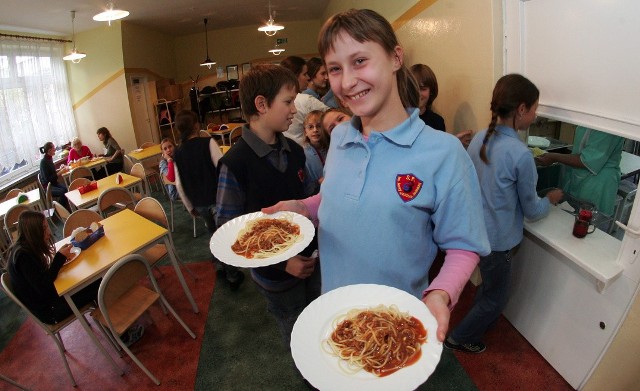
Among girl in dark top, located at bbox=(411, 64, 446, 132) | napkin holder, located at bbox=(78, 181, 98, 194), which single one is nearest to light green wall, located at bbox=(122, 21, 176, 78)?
napkin holder, located at bbox=(78, 181, 98, 194)

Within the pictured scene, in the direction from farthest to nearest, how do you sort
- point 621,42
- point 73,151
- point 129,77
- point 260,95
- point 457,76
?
1. point 129,77
2. point 73,151
3. point 457,76
4. point 260,95
5. point 621,42

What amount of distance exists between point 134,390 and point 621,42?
336cm

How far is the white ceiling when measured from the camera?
5596 mm

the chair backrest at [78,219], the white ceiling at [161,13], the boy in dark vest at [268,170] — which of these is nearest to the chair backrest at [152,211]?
the chair backrest at [78,219]

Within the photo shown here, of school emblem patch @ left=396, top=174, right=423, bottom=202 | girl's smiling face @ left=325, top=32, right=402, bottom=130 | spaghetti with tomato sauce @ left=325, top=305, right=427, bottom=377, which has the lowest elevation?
spaghetti with tomato sauce @ left=325, top=305, right=427, bottom=377

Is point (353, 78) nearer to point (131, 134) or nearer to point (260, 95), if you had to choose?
point (260, 95)

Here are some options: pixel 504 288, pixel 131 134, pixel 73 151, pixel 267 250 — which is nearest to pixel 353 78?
pixel 267 250

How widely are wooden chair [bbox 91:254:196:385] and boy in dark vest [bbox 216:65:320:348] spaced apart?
105 cm

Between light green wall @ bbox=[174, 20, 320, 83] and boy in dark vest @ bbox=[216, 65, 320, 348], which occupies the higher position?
light green wall @ bbox=[174, 20, 320, 83]

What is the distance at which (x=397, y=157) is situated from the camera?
0.99m

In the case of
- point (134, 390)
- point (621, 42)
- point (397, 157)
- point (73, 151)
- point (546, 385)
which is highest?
point (621, 42)

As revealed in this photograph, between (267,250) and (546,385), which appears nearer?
(267,250)

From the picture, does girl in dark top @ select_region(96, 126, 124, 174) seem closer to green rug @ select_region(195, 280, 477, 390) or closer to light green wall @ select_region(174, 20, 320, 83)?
green rug @ select_region(195, 280, 477, 390)

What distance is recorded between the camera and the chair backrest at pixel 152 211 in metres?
3.27
